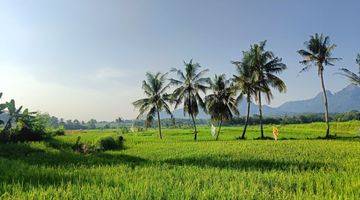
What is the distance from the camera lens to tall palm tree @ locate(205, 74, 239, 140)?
48.5 meters

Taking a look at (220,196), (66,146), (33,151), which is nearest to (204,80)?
(66,146)

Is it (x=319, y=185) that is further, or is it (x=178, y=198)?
(x=319, y=185)

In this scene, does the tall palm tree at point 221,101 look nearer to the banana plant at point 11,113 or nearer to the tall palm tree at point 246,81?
the tall palm tree at point 246,81

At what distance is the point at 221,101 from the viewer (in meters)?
48.8

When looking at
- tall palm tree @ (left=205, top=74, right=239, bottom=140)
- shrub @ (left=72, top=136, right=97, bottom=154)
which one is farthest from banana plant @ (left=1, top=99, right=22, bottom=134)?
tall palm tree @ (left=205, top=74, right=239, bottom=140)

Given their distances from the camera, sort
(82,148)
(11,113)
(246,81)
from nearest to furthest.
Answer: (82,148) → (11,113) → (246,81)

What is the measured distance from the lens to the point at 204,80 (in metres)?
47.4

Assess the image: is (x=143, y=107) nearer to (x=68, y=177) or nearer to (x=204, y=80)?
(x=204, y=80)

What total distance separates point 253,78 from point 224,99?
445 centimetres

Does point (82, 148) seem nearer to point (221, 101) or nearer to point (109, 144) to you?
point (109, 144)

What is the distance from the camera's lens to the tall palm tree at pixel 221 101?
159 ft

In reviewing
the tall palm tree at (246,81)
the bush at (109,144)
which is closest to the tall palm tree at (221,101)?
the tall palm tree at (246,81)

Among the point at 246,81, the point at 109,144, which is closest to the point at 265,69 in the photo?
the point at 246,81

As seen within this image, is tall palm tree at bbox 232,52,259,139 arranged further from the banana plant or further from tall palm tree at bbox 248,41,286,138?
the banana plant
